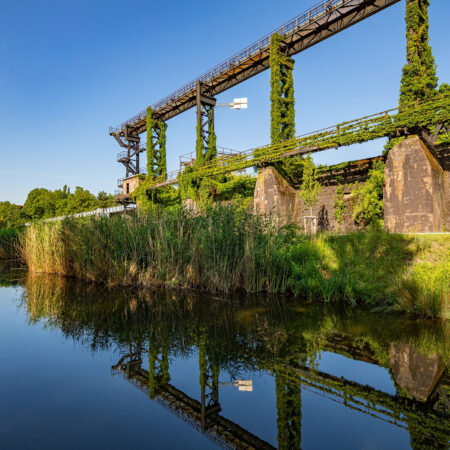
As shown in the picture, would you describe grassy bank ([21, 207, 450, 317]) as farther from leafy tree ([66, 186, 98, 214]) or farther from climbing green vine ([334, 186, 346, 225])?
leafy tree ([66, 186, 98, 214])

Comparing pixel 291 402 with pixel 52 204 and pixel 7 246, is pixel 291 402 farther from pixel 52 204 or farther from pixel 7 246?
pixel 52 204

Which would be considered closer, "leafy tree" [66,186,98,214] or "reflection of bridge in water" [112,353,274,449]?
"reflection of bridge in water" [112,353,274,449]

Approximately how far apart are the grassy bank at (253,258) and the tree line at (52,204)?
1506 inches

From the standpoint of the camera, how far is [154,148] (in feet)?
103

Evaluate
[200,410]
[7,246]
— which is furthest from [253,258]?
[7,246]

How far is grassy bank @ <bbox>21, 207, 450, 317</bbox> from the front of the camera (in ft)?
22.8

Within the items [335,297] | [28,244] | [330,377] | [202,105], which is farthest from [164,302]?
[202,105]

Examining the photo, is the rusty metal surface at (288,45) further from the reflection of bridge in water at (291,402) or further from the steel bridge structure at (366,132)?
the reflection of bridge in water at (291,402)

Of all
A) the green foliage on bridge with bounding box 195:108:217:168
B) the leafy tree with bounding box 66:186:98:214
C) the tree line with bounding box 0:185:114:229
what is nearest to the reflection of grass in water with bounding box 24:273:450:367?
the green foliage on bridge with bounding box 195:108:217:168

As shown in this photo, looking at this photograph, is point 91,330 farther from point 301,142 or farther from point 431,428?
point 301,142

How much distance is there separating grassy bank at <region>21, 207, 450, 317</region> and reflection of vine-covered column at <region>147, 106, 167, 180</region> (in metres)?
22.4

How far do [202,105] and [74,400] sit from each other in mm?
26503

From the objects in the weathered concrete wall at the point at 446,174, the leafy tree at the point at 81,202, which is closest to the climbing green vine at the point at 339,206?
the weathered concrete wall at the point at 446,174

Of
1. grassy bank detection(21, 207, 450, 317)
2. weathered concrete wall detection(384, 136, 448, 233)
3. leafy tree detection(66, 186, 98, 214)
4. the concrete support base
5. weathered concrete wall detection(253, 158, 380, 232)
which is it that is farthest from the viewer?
leafy tree detection(66, 186, 98, 214)
